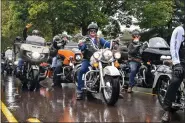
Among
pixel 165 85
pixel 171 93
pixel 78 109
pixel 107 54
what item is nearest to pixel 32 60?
pixel 107 54

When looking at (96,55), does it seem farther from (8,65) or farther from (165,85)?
(8,65)

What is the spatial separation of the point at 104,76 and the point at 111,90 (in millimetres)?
432

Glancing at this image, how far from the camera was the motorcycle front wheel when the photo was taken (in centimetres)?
730

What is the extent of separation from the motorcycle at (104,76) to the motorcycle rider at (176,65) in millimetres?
1416

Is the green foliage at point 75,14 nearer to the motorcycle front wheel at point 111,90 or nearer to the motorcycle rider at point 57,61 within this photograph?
the motorcycle rider at point 57,61

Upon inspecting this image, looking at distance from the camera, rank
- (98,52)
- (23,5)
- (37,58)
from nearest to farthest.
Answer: (98,52), (37,58), (23,5)

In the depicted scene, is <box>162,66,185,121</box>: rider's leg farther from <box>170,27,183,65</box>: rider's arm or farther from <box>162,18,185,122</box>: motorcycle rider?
<box>170,27,183,65</box>: rider's arm

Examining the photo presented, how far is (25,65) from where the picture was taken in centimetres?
1071

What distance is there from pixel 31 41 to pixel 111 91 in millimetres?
4217

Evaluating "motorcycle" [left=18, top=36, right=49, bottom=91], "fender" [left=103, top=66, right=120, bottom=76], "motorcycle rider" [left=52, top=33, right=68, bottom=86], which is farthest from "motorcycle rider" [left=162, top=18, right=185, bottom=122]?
"motorcycle rider" [left=52, top=33, right=68, bottom=86]

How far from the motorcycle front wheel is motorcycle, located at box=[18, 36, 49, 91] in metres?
3.01

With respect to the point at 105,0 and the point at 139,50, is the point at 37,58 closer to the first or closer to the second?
the point at 139,50

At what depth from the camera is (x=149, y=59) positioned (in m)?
11.0

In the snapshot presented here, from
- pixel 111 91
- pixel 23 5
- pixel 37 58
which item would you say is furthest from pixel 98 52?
pixel 23 5
